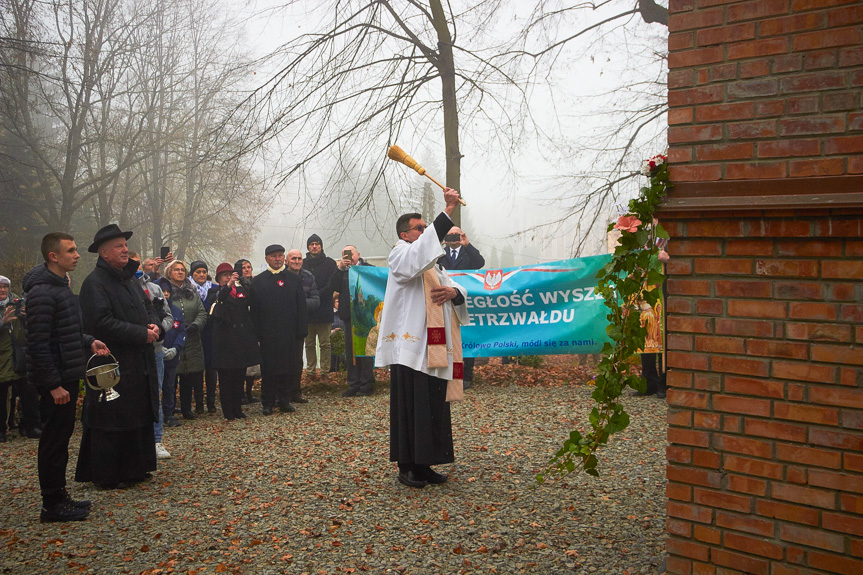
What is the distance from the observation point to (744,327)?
2910 mm

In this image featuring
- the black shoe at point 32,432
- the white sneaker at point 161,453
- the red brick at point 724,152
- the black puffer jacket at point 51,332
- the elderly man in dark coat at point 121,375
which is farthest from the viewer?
the black shoe at point 32,432

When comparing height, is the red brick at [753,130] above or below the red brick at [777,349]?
above

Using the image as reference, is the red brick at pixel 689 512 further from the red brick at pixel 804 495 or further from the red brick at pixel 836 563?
the red brick at pixel 836 563

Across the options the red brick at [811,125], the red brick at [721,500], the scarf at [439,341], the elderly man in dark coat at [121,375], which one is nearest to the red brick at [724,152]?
the red brick at [811,125]

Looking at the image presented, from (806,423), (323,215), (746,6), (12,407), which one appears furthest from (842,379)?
(323,215)

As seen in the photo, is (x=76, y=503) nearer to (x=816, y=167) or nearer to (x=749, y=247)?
(x=749, y=247)

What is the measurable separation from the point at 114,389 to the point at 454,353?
115 inches

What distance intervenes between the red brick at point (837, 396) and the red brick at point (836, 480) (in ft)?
0.90

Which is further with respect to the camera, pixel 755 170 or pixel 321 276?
pixel 321 276

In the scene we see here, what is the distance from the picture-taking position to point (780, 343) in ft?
9.29

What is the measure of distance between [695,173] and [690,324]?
0.66m

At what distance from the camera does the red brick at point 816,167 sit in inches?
106

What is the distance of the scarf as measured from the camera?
18.4 feet

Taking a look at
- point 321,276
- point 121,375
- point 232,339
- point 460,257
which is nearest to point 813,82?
point 121,375
